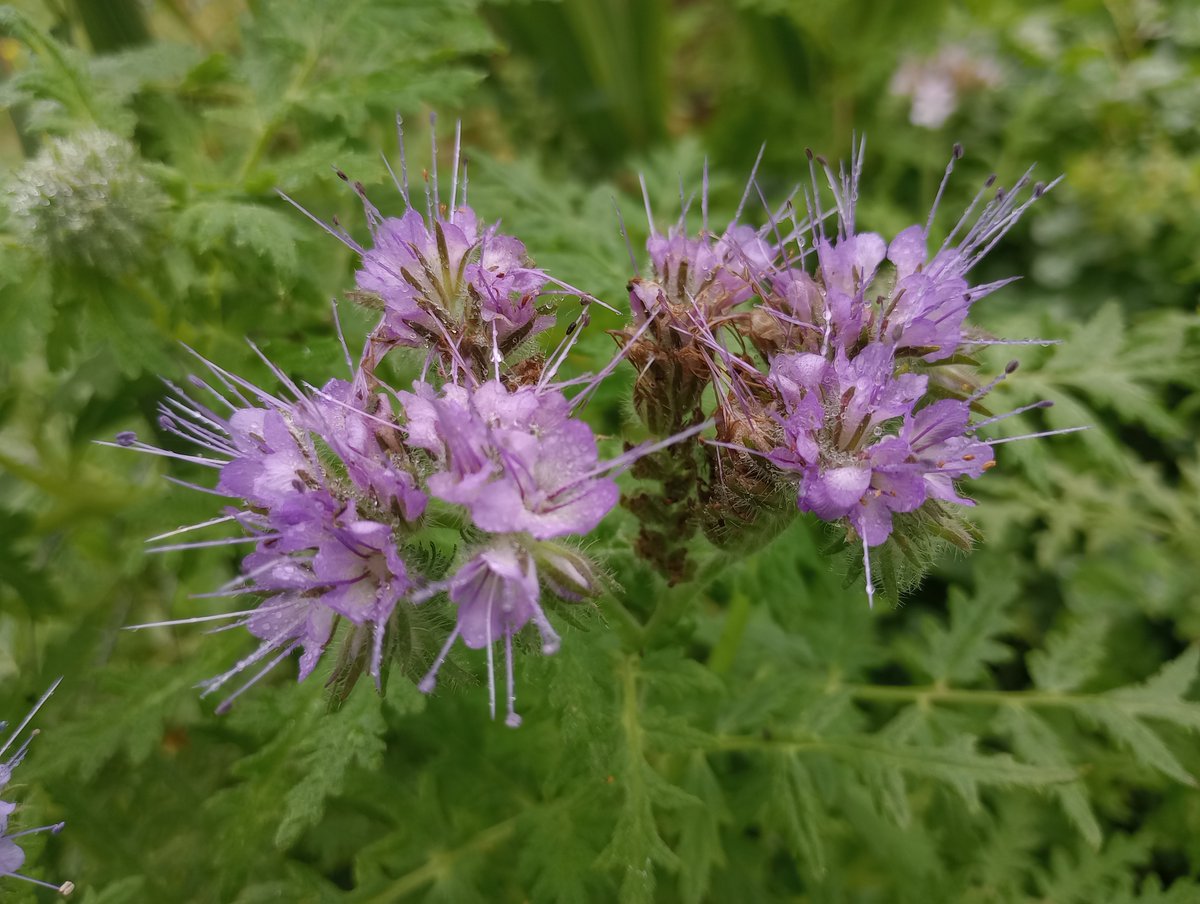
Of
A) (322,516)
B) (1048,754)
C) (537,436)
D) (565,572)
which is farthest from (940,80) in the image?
(322,516)

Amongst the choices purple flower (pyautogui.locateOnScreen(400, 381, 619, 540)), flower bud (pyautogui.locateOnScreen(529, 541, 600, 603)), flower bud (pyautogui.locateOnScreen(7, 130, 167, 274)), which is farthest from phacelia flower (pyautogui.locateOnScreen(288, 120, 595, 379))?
flower bud (pyautogui.locateOnScreen(7, 130, 167, 274))

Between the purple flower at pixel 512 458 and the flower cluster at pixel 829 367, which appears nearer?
the purple flower at pixel 512 458

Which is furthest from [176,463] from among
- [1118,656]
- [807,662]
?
[1118,656]

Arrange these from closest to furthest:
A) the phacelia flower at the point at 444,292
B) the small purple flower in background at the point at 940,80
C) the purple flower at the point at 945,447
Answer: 1. the purple flower at the point at 945,447
2. the phacelia flower at the point at 444,292
3. the small purple flower in background at the point at 940,80

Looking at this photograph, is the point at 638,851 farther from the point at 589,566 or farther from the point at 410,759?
the point at 410,759

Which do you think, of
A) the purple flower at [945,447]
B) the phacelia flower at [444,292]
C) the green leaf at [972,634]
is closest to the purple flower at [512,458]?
the phacelia flower at [444,292]

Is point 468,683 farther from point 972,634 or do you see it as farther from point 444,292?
point 972,634

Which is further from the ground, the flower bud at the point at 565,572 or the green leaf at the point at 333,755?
the flower bud at the point at 565,572

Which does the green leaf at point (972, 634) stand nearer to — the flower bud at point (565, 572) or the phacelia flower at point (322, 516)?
the flower bud at point (565, 572)

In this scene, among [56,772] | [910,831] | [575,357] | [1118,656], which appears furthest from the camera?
[1118,656]
